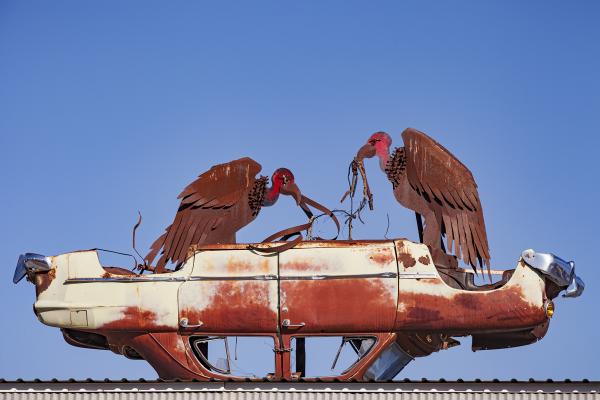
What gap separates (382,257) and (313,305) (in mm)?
1960

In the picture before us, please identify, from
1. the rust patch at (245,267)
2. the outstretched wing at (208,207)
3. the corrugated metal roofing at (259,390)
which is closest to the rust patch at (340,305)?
the rust patch at (245,267)

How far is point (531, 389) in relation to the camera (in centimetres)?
3011

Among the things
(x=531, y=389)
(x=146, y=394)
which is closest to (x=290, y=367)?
(x=146, y=394)

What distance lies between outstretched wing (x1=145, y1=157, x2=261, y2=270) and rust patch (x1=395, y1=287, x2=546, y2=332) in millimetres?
5152

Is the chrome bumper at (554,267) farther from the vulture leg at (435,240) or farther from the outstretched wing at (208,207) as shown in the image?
the outstretched wing at (208,207)

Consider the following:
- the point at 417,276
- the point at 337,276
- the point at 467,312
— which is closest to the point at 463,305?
the point at 467,312

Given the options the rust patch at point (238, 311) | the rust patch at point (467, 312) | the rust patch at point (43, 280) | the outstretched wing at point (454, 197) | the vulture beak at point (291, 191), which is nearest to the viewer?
the rust patch at point (467, 312)

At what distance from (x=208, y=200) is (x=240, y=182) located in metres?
0.91

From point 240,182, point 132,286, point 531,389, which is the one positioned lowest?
point 531,389

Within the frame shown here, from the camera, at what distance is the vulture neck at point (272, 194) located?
1416 inches

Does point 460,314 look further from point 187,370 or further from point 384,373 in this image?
point 187,370

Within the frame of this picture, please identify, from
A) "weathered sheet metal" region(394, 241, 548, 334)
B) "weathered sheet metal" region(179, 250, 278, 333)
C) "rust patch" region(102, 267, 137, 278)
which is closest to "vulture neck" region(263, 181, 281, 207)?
"weathered sheet metal" region(179, 250, 278, 333)

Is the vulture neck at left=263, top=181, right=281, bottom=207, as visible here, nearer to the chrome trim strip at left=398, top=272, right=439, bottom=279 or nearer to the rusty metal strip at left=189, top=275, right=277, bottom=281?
the rusty metal strip at left=189, top=275, right=277, bottom=281

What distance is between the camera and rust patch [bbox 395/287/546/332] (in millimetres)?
33281
